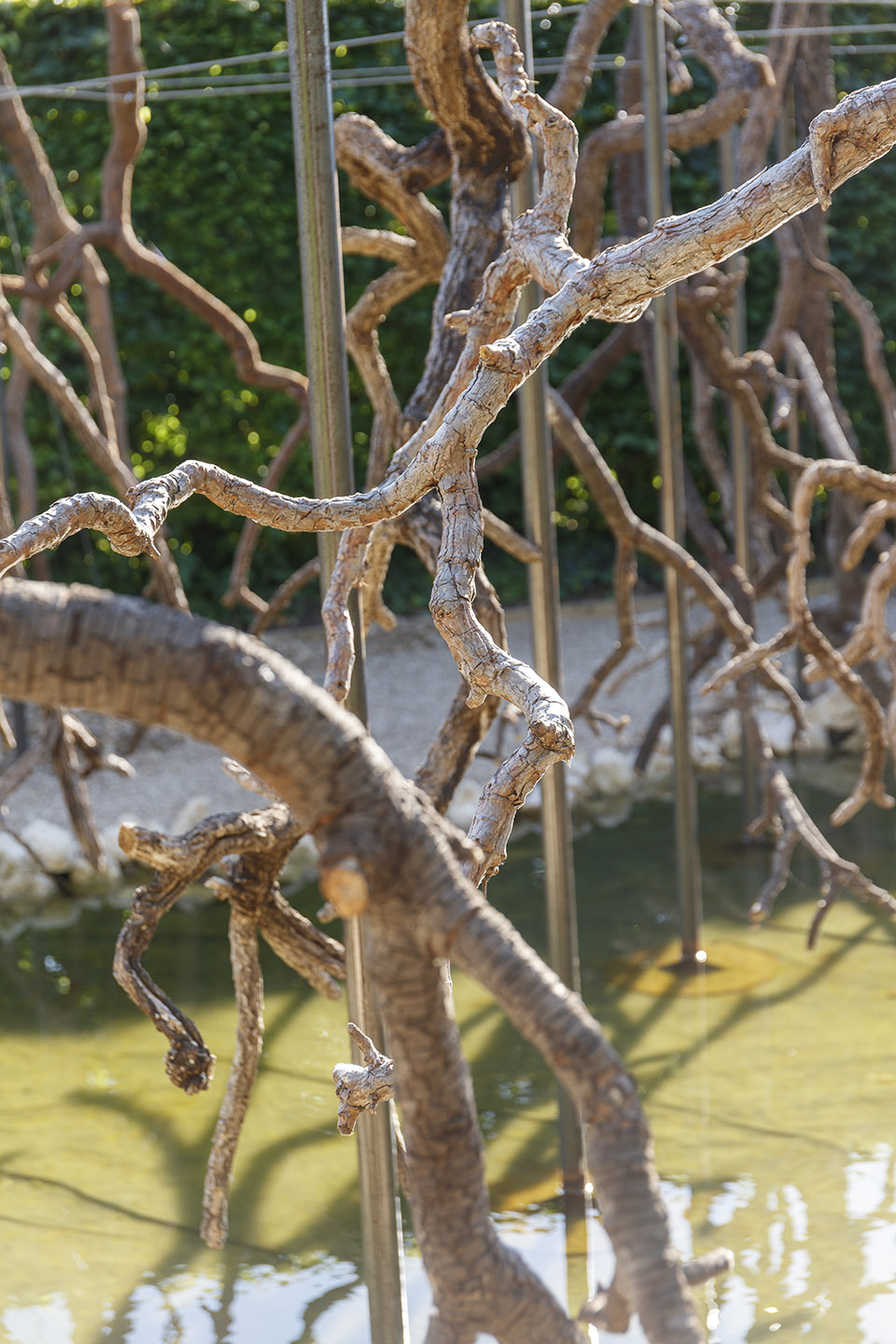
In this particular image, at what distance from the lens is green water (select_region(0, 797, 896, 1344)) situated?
217 centimetres

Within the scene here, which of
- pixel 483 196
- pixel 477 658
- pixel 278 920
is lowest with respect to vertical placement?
pixel 278 920

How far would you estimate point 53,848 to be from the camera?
397 centimetres

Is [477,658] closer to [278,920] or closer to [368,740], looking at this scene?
[368,740]

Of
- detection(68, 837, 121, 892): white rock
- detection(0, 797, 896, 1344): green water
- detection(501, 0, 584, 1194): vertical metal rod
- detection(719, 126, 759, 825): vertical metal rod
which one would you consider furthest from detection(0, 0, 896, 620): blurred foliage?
detection(501, 0, 584, 1194): vertical metal rod

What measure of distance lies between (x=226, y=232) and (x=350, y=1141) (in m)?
4.34

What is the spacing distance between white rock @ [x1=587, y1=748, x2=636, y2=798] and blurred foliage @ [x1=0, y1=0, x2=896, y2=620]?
1636 millimetres

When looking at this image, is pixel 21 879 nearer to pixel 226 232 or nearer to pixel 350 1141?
pixel 350 1141

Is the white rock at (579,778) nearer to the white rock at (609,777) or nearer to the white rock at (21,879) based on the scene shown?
the white rock at (609,777)

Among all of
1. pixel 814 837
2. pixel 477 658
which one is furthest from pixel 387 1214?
pixel 814 837

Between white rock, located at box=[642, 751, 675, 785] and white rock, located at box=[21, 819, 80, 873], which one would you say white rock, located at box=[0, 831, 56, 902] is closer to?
white rock, located at box=[21, 819, 80, 873]

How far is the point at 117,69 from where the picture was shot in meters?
3.66

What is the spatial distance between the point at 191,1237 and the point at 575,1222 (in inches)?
24.9

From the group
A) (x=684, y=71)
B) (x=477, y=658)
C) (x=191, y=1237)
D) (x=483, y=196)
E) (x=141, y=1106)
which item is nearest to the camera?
(x=477, y=658)

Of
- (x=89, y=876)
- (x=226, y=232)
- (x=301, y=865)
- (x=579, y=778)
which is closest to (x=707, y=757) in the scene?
(x=579, y=778)
